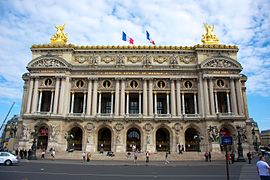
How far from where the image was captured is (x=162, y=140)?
52.8 m

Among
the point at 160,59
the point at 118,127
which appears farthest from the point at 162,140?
the point at 160,59

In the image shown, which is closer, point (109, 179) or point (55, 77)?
point (109, 179)

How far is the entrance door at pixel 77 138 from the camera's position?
2050 inches

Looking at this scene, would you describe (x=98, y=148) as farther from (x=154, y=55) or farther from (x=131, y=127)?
(x=154, y=55)

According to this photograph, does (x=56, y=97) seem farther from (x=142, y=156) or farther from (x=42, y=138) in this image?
(x=142, y=156)

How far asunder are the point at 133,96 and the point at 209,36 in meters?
21.7

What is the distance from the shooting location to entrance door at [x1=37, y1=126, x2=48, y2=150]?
164ft

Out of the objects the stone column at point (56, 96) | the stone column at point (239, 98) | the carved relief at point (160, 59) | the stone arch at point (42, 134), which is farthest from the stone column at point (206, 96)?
the stone arch at point (42, 134)

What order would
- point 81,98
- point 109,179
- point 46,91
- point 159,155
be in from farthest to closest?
point 81,98 < point 46,91 < point 159,155 < point 109,179

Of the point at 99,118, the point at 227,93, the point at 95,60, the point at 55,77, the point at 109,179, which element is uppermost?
the point at 95,60

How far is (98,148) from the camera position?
5175 centimetres

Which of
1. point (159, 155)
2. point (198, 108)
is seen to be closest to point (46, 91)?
point (159, 155)

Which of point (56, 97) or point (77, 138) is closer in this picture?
point (56, 97)

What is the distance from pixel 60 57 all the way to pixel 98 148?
67.7 ft
